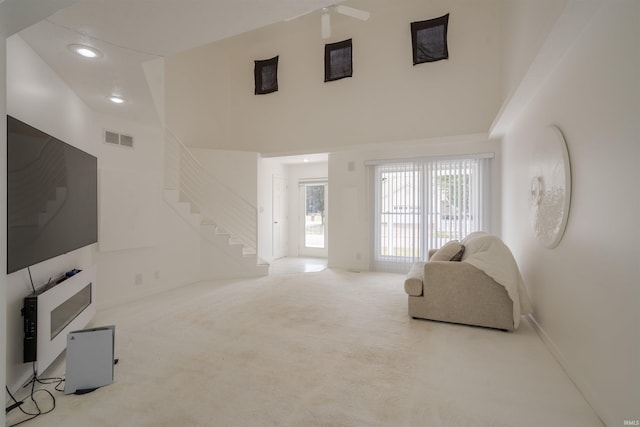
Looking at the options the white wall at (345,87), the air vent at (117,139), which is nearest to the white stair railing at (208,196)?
the white wall at (345,87)

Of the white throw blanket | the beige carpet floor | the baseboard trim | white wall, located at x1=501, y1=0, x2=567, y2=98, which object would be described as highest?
white wall, located at x1=501, y1=0, x2=567, y2=98

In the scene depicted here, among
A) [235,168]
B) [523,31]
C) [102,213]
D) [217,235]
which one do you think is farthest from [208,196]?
[523,31]

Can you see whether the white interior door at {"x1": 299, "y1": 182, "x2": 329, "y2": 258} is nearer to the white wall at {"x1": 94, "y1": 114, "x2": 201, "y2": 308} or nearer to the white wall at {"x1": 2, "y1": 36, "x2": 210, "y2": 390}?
the white wall at {"x1": 2, "y1": 36, "x2": 210, "y2": 390}

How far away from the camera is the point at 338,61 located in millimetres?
5797

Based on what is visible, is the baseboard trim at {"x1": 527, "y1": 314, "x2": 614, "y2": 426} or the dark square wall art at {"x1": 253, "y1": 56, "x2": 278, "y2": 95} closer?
the baseboard trim at {"x1": 527, "y1": 314, "x2": 614, "y2": 426}

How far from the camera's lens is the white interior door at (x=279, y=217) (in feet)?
24.5

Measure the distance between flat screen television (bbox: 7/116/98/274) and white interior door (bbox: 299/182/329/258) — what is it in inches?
214

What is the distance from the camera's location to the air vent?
12.6 ft

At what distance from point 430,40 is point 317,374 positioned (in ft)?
17.5

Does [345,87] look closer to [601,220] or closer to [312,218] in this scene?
[312,218]

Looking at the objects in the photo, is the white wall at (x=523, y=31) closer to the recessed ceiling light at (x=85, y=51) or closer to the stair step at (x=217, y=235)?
the recessed ceiling light at (x=85, y=51)

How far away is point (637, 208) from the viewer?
1.49 metres

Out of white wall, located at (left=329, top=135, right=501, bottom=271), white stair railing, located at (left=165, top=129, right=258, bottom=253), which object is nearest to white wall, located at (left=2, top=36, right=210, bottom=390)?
white stair railing, located at (left=165, top=129, right=258, bottom=253)

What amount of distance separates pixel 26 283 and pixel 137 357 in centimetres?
100
